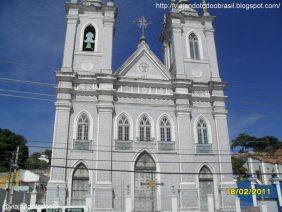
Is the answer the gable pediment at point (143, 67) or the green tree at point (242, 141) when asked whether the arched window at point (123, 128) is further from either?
the green tree at point (242, 141)

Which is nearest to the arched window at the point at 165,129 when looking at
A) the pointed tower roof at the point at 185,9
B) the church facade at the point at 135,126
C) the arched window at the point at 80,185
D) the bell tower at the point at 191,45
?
the church facade at the point at 135,126

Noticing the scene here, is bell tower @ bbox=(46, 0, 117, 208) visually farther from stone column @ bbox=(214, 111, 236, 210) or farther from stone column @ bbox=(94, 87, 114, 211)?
stone column @ bbox=(214, 111, 236, 210)

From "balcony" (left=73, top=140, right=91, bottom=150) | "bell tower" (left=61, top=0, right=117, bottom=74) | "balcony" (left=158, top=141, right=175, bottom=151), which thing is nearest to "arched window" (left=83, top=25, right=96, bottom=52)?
"bell tower" (left=61, top=0, right=117, bottom=74)

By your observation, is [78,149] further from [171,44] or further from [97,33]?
[171,44]

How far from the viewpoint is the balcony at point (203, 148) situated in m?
24.1

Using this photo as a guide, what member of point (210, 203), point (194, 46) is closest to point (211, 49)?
point (194, 46)

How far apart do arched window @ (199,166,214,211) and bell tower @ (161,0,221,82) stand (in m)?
7.52

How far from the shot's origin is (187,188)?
22.4m

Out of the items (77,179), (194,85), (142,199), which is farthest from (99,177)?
(194,85)

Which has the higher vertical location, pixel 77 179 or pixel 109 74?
pixel 109 74

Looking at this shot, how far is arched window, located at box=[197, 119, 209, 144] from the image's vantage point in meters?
24.7

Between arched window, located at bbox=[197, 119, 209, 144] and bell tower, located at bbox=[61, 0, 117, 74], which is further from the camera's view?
bell tower, located at bbox=[61, 0, 117, 74]

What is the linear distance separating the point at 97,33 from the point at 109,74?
4634mm

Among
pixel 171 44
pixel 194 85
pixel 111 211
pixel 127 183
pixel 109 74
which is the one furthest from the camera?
pixel 171 44
